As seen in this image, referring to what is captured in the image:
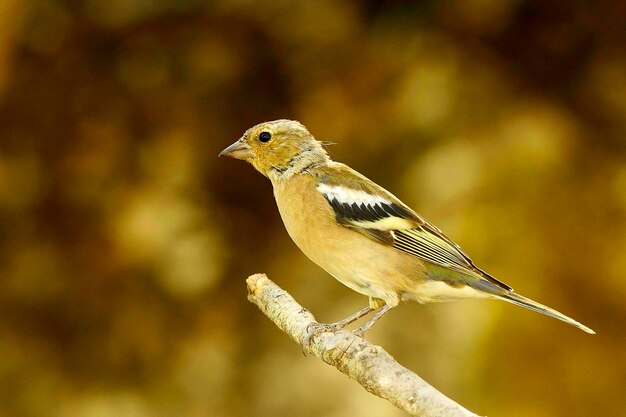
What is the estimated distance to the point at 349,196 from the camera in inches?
197

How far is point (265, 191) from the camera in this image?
8.19 m

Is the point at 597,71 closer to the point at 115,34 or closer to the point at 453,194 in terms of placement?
the point at 453,194

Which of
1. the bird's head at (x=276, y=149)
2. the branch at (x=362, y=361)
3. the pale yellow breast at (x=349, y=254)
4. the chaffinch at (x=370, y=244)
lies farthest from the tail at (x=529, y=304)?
the bird's head at (x=276, y=149)

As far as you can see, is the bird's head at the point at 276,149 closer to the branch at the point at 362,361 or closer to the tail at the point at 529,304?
the branch at the point at 362,361

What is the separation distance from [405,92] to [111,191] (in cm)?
298

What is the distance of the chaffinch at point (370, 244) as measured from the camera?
187 inches

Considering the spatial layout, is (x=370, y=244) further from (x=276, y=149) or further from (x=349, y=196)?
(x=276, y=149)

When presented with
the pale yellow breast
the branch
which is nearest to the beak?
the pale yellow breast

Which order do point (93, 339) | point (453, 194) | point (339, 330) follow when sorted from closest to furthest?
point (339, 330) → point (93, 339) → point (453, 194)

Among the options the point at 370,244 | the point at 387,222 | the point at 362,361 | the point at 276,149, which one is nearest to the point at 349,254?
the point at 370,244

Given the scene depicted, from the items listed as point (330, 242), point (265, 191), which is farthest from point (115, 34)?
point (330, 242)

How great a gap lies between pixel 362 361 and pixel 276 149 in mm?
1592

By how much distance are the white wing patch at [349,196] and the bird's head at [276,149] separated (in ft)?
0.97

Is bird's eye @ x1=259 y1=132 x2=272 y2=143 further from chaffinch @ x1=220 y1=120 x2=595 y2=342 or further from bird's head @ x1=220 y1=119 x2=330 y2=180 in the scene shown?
chaffinch @ x1=220 y1=120 x2=595 y2=342
